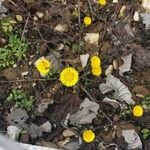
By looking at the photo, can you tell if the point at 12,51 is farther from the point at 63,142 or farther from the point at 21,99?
the point at 63,142

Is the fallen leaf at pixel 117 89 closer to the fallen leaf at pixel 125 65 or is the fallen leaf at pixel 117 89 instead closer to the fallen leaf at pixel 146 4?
the fallen leaf at pixel 125 65

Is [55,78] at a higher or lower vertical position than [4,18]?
lower

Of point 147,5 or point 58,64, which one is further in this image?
point 147,5

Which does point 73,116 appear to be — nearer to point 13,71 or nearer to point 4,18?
point 13,71

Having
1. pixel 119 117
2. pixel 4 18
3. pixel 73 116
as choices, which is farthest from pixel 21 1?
pixel 119 117

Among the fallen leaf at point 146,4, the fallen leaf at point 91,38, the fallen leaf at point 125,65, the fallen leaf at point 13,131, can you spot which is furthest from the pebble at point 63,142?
the fallen leaf at point 146,4

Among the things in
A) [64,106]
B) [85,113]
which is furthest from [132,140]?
[64,106]
